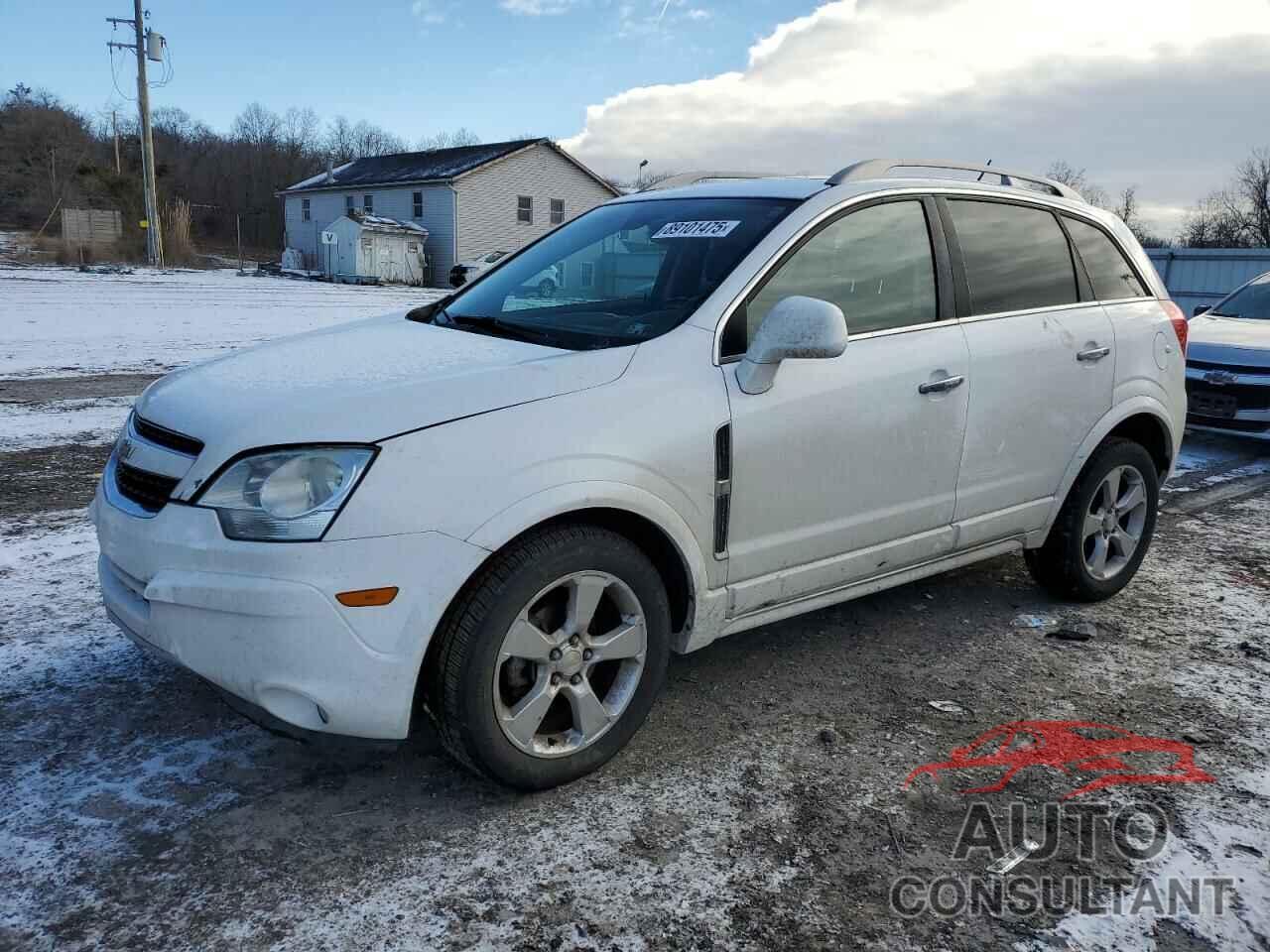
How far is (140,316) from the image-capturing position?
1609cm

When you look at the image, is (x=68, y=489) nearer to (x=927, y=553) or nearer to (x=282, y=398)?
(x=282, y=398)

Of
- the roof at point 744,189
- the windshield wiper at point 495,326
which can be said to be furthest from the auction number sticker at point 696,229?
the windshield wiper at point 495,326

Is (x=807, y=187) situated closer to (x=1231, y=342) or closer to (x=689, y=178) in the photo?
(x=689, y=178)

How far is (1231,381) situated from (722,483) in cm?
728

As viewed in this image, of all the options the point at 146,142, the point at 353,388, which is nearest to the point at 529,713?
the point at 353,388

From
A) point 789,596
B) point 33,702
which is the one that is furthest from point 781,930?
point 33,702

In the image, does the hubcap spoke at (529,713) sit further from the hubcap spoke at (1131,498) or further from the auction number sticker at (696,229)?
the hubcap spoke at (1131,498)

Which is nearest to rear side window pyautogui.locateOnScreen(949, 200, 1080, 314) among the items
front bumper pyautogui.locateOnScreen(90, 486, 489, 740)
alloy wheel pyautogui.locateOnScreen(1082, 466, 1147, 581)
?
alloy wheel pyautogui.locateOnScreen(1082, 466, 1147, 581)

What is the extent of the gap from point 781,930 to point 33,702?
260 centimetres

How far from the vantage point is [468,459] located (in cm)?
251

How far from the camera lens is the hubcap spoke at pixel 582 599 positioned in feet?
8.98

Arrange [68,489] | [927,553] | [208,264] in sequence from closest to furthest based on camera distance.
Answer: [927,553] → [68,489] → [208,264]

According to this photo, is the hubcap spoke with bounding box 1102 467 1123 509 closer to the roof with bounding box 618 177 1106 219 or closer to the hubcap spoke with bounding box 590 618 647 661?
the roof with bounding box 618 177 1106 219

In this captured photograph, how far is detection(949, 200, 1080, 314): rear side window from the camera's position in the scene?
388cm
